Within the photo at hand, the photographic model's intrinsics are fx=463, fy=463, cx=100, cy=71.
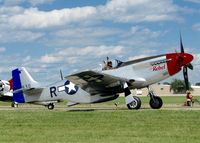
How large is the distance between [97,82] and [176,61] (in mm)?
4305

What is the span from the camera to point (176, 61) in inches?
949

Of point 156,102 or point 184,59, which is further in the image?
point 156,102

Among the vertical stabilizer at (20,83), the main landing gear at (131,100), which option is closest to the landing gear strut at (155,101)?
the main landing gear at (131,100)

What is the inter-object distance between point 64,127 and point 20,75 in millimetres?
15892

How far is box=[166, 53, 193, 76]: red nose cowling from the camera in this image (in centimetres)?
2409

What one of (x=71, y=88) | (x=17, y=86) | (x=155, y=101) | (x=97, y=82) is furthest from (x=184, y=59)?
(x=17, y=86)

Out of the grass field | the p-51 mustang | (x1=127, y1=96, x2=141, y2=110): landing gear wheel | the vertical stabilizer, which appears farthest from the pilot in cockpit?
the grass field

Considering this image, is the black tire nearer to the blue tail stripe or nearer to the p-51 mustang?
the p-51 mustang

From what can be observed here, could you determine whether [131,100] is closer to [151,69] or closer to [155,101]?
[155,101]

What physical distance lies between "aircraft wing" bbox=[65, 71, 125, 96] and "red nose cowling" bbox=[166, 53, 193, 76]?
8.45 feet

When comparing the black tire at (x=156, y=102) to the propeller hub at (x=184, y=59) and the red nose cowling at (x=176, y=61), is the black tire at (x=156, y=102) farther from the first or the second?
the propeller hub at (x=184, y=59)

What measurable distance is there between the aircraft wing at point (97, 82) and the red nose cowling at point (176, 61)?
2.58 m

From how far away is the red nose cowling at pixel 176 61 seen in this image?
2409 centimetres

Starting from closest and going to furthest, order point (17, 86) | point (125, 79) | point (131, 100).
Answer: point (131, 100)
point (125, 79)
point (17, 86)
